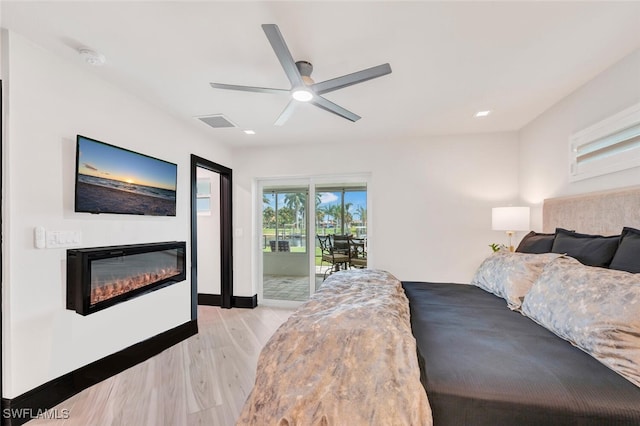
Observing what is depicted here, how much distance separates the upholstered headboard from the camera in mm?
1969

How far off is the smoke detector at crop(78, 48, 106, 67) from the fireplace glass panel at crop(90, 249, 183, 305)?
150 cm

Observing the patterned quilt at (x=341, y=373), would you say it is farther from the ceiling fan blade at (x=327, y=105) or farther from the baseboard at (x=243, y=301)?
the baseboard at (x=243, y=301)

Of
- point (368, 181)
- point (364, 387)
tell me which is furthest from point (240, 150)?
point (364, 387)

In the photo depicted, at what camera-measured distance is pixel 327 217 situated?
14.8 feet

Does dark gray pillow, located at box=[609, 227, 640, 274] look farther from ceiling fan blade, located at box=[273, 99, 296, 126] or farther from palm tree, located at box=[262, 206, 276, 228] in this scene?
palm tree, located at box=[262, 206, 276, 228]

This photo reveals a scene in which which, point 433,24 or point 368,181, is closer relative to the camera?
point 433,24

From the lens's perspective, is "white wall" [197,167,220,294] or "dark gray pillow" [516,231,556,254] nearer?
"dark gray pillow" [516,231,556,254]

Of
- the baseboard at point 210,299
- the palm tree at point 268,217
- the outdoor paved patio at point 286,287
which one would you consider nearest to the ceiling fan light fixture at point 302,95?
the palm tree at point 268,217

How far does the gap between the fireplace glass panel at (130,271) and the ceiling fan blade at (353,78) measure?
7.20 ft

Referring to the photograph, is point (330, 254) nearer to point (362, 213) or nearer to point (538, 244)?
point (362, 213)

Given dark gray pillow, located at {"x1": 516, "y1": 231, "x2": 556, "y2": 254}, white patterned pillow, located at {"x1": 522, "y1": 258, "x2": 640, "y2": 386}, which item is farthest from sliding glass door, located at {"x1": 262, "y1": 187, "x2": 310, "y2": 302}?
white patterned pillow, located at {"x1": 522, "y1": 258, "x2": 640, "y2": 386}

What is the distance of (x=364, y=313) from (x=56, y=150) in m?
2.45

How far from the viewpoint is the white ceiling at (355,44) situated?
161 cm

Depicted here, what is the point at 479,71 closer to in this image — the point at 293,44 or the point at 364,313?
the point at 293,44
